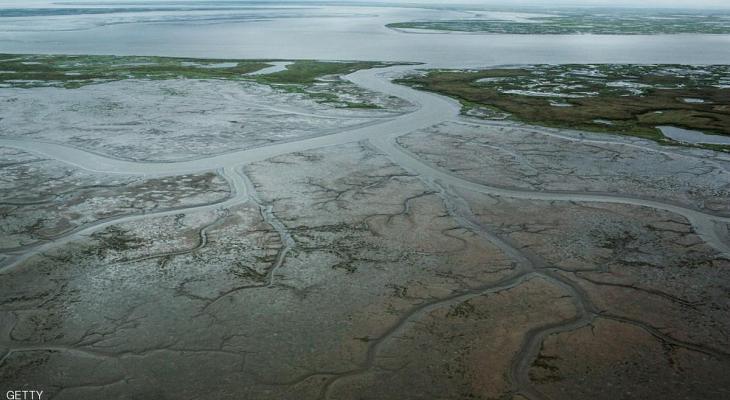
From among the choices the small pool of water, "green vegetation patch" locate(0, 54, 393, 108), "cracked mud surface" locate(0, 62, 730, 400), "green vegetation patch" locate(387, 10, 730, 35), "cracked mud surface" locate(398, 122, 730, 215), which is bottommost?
"cracked mud surface" locate(0, 62, 730, 400)

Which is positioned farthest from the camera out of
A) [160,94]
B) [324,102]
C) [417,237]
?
[160,94]

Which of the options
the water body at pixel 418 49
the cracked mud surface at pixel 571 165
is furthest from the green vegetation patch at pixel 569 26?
the cracked mud surface at pixel 571 165

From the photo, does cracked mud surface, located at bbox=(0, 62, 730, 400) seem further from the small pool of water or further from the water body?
the water body

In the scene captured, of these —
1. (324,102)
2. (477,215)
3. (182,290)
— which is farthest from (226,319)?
(324,102)

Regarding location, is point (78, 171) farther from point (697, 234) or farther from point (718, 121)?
point (718, 121)

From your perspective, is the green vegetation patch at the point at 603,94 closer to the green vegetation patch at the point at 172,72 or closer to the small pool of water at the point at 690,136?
the small pool of water at the point at 690,136

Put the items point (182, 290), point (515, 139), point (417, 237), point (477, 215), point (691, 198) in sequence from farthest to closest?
point (515, 139), point (691, 198), point (477, 215), point (417, 237), point (182, 290)

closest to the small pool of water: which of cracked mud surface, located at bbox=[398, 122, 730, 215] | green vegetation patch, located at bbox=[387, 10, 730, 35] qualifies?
cracked mud surface, located at bbox=[398, 122, 730, 215]
